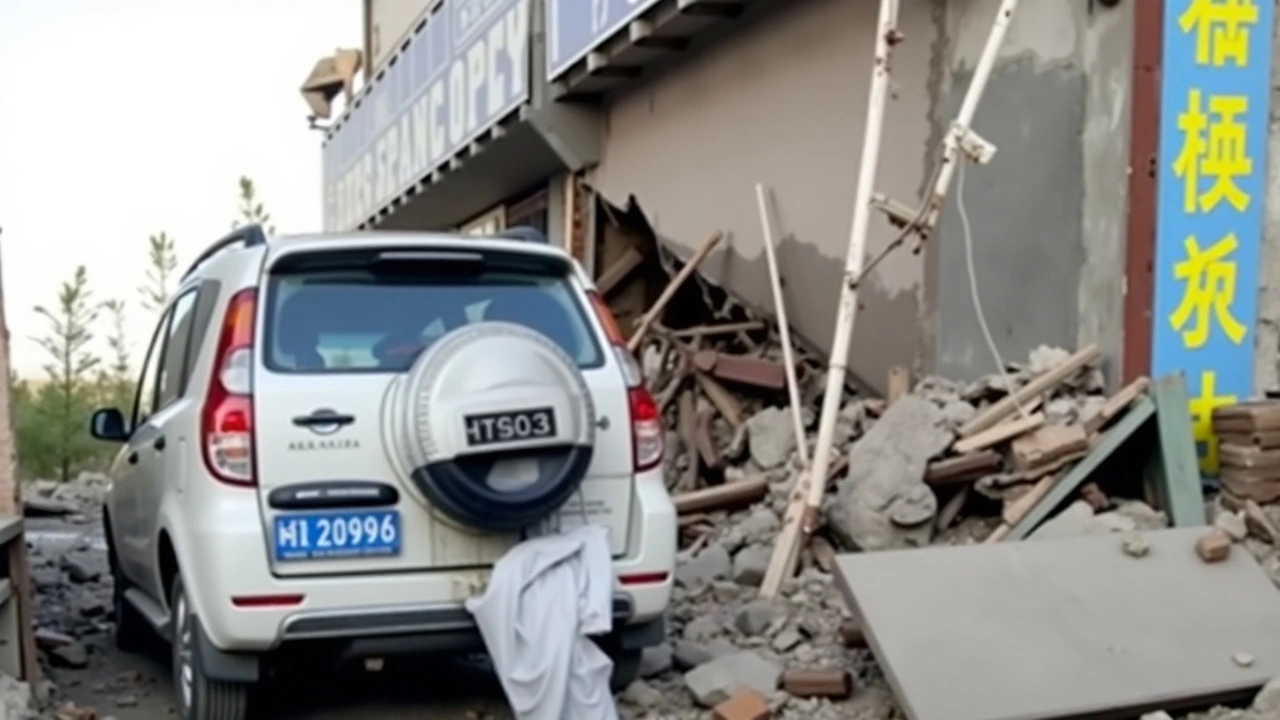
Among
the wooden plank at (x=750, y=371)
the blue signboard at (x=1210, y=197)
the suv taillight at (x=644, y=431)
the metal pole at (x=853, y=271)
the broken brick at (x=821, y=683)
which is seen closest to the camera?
the suv taillight at (x=644, y=431)

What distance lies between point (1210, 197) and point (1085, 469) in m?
1.65

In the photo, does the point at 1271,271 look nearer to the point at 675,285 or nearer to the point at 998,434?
the point at 998,434

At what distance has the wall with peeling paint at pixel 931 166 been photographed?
277 inches

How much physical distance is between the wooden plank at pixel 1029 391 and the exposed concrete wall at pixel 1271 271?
2.96ft

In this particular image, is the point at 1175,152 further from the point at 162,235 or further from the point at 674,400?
the point at 162,235

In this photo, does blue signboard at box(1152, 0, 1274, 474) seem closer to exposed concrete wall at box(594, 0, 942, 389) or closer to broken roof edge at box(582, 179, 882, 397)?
exposed concrete wall at box(594, 0, 942, 389)

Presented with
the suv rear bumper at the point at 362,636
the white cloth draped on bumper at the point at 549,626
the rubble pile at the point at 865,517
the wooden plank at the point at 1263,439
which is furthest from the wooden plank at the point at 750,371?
the suv rear bumper at the point at 362,636

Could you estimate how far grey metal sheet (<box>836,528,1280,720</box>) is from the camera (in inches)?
185

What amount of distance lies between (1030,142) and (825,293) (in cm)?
209

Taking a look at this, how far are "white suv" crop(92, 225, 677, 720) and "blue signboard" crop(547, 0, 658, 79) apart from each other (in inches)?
236

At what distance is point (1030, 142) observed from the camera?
285 inches

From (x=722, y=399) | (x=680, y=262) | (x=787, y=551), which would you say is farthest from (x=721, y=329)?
(x=787, y=551)

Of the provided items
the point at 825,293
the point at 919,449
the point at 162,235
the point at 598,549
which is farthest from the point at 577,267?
the point at 162,235

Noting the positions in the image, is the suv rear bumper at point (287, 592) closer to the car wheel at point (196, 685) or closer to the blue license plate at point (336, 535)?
the blue license plate at point (336, 535)
